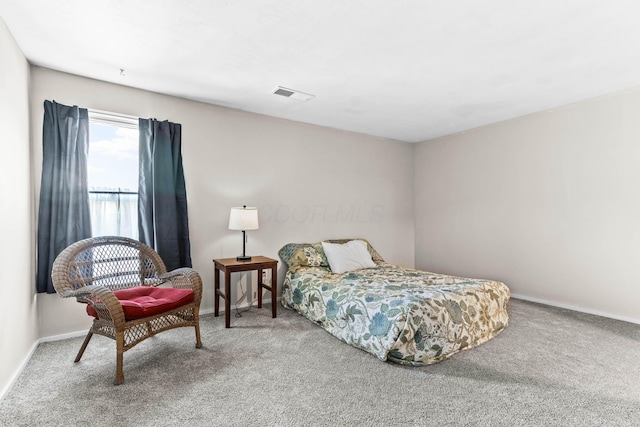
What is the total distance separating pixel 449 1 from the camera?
1.87 meters

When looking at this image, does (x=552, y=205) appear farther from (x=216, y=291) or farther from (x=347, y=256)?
(x=216, y=291)

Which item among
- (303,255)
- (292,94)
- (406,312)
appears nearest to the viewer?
(406,312)

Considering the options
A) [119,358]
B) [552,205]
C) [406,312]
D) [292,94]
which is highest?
[292,94]

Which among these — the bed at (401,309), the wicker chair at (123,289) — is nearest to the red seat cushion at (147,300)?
the wicker chair at (123,289)

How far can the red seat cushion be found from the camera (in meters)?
2.18

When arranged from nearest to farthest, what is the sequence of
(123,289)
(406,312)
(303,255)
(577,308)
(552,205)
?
(406,312) < (123,289) < (577,308) < (552,205) < (303,255)

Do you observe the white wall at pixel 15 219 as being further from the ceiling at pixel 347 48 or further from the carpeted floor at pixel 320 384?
the ceiling at pixel 347 48

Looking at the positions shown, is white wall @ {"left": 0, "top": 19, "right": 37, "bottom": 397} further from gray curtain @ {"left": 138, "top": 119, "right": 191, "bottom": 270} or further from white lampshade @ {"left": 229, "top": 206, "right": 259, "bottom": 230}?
white lampshade @ {"left": 229, "top": 206, "right": 259, "bottom": 230}

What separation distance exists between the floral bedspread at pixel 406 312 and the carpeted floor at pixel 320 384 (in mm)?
102

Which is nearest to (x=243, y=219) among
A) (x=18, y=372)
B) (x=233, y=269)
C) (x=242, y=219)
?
(x=242, y=219)

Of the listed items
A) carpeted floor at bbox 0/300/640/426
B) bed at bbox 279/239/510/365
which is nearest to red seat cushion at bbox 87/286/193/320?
carpeted floor at bbox 0/300/640/426

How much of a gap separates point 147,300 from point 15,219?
3.40 feet

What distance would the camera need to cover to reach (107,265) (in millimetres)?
2744

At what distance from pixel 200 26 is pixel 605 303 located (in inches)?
181
